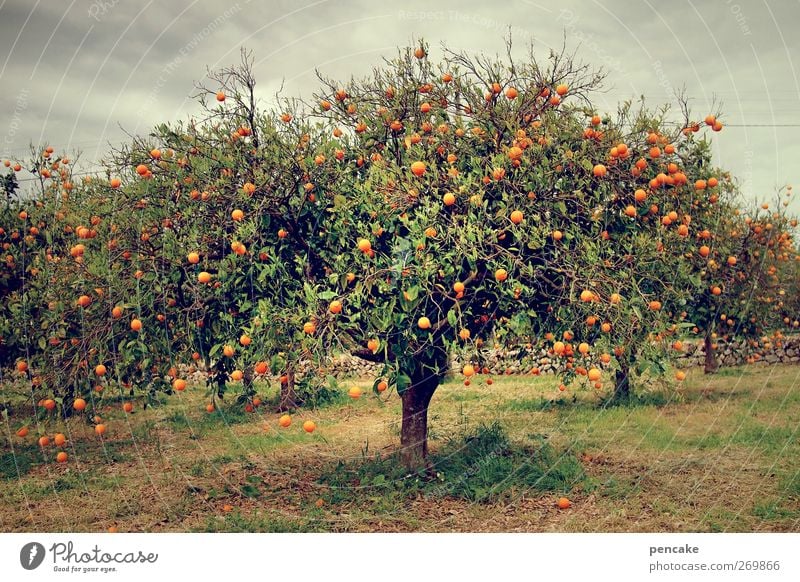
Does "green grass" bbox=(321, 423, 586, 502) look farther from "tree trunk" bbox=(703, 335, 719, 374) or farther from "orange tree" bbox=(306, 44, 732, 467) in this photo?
"tree trunk" bbox=(703, 335, 719, 374)

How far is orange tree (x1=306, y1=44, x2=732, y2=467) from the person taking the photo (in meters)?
6.15

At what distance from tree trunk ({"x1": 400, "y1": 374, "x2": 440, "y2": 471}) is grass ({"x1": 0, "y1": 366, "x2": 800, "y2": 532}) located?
0.21 metres

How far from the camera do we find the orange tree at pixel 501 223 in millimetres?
6148

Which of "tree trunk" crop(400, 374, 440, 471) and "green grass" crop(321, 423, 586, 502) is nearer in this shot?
"green grass" crop(321, 423, 586, 502)

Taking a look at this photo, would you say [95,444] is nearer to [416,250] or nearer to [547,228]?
[416,250]

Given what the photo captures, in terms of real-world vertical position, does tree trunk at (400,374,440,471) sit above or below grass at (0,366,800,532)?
above

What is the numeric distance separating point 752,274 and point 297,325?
1292 cm

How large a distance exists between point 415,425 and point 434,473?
679mm
